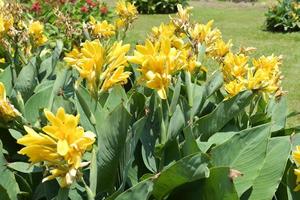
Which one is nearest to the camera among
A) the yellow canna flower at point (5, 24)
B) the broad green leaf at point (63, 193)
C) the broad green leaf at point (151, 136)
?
the broad green leaf at point (63, 193)

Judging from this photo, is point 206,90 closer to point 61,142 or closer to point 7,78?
point 7,78

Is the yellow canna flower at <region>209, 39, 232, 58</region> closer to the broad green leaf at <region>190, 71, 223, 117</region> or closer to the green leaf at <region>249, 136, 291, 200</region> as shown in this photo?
the broad green leaf at <region>190, 71, 223, 117</region>

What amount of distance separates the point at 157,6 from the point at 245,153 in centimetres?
1414

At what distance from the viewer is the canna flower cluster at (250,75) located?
78.6 inches

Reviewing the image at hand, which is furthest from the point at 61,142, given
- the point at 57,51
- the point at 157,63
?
the point at 57,51

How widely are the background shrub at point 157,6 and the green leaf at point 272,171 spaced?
13.6m

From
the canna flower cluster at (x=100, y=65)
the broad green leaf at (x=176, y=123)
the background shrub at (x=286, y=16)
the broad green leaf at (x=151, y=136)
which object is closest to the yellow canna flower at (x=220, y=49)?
the broad green leaf at (x=151, y=136)

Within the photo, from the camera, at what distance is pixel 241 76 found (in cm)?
220

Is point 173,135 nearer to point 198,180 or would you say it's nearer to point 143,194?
point 198,180

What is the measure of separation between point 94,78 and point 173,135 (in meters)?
0.35

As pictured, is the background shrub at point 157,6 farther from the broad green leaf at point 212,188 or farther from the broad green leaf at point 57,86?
the broad green leaf at point 212,188

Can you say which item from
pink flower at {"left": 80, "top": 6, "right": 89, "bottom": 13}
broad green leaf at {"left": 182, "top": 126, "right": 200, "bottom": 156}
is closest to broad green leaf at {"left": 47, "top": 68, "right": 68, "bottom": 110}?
broad green leaf at {"left": 182, "top": 126, "right": 200, "bottom": 156}

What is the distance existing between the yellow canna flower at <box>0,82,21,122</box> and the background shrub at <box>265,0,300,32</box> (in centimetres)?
1115

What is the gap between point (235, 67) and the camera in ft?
7.27
